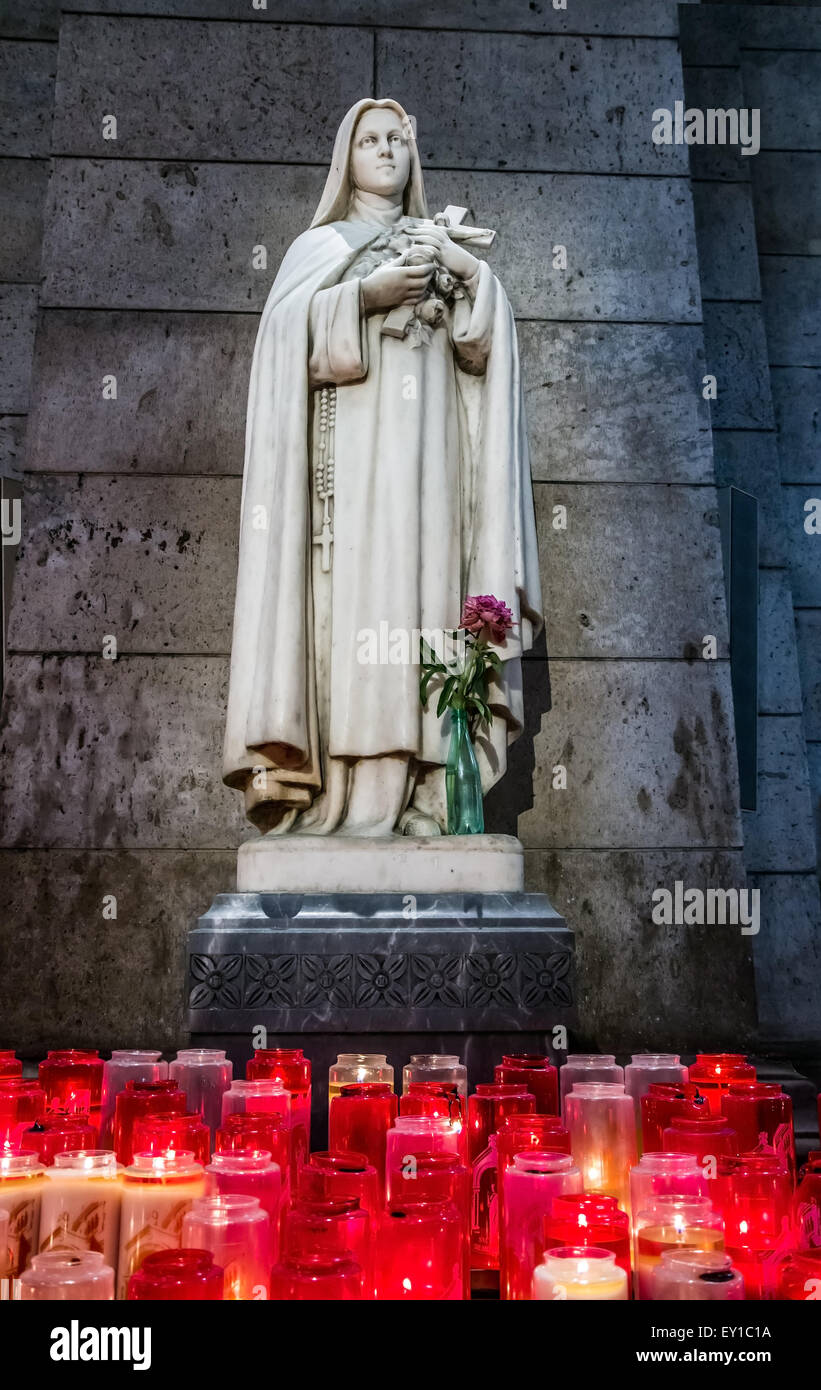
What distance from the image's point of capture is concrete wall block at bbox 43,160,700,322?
4902 mm

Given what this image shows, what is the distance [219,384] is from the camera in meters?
4.83

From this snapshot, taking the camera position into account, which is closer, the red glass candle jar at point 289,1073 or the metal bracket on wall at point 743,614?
the red glass candle jar at point 289,1073

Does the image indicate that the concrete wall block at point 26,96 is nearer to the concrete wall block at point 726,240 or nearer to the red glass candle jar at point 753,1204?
the concrete wall block at point 726,240

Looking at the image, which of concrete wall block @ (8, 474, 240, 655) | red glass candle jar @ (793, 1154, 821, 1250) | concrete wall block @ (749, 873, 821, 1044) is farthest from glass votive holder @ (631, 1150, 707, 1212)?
concrete wall block @ (749, 873, 821, 1044)

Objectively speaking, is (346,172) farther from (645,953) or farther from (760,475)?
(645,953)

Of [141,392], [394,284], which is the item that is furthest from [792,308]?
[141,392]

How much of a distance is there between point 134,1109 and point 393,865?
1.41 metres

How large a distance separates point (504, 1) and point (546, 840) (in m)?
3.62

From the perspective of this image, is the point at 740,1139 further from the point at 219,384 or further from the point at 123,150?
the point at 123,150

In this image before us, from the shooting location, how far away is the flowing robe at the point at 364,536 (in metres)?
3.41

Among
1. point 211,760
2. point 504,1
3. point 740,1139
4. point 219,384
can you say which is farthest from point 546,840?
point 504,1

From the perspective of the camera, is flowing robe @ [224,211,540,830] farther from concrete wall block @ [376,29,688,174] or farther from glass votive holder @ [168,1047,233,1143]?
concrete wall block @ [376,29,688,174]

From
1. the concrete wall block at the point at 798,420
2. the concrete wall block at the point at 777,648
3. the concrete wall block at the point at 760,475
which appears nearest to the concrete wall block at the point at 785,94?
the concrete wall block at the point at 798,420

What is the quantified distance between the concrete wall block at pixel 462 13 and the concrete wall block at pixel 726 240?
0.76m
